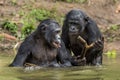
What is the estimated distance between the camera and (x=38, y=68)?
9180mm

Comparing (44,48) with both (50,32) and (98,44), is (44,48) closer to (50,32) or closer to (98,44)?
(50,32)

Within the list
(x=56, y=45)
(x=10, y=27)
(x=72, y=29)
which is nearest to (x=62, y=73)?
(x=56, y=45)

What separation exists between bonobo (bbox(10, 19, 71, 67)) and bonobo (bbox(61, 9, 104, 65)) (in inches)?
13.4

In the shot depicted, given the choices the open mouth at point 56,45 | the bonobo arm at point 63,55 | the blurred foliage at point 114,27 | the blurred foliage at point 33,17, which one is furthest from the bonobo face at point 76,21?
the blurred foliage at point 114,27

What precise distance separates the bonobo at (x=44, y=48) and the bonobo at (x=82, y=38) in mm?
339

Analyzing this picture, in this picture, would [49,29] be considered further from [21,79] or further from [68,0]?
[68,0]

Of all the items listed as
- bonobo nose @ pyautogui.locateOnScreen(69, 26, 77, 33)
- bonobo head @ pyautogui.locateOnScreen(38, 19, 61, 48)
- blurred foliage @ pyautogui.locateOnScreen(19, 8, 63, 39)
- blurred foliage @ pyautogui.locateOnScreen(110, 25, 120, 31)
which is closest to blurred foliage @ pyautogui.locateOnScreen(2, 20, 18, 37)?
blurred foliage @ pyautogui.locateOnScreen(19, 8, 63, 39)

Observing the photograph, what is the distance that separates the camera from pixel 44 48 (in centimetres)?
991

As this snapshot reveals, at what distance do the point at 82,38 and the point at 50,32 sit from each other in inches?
37.0

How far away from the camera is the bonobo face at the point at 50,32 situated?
9.63m

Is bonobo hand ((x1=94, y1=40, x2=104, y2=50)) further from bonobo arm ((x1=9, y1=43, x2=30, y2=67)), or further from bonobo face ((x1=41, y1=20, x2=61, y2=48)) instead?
bonobo arm ((x1=9, y1=43, x2=30, y2=67))

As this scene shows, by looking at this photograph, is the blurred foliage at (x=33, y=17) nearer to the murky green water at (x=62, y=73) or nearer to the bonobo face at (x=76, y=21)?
the bonobo face at (x=76, y=21)

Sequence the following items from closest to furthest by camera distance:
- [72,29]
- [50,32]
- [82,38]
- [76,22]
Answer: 1. [50,32]
2. [72,29]
3. [76,22]
4. [82,38]

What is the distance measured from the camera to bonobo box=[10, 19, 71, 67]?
A: 31.5 ft
